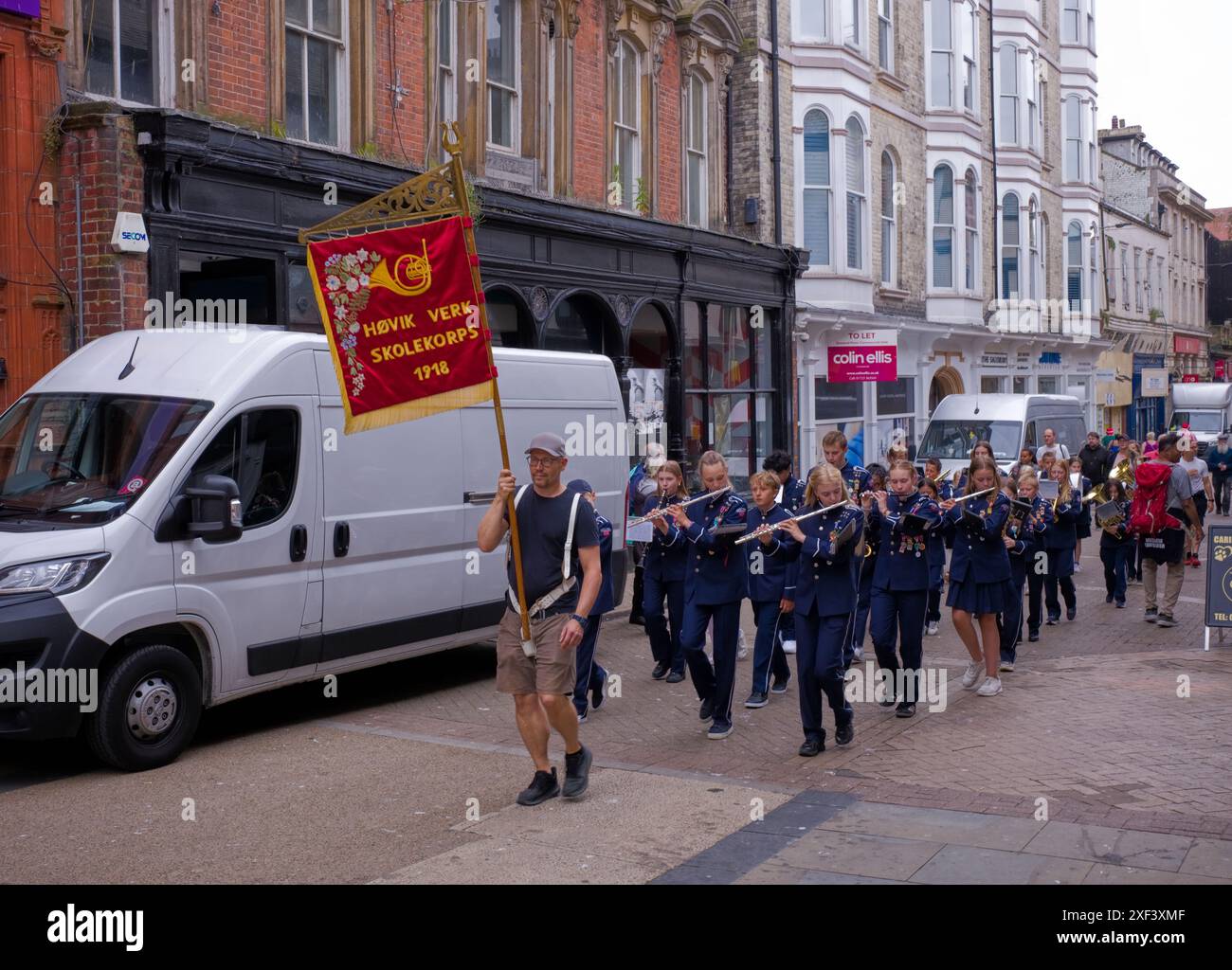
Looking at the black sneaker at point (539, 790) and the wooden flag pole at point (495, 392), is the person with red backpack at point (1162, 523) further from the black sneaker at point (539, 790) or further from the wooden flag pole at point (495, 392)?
the wooden flag pole at point (495, 392)

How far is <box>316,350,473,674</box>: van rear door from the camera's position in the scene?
924 cm

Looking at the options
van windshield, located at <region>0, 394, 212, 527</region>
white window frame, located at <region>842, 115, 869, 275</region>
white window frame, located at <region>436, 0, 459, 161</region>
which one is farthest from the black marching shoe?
white window frame, located at <region>842, 115, 869, 275</region>

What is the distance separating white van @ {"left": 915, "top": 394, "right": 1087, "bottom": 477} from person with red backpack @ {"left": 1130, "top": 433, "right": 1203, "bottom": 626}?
972 cm

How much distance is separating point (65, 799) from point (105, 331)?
18.5ft

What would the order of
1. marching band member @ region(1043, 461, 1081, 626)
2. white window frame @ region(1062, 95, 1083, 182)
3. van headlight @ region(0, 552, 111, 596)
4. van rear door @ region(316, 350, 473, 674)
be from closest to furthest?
van headlight @ region(0, 552, 111, 596)
van rear door @ region(316, 350, 473, 674)
marching band member @ region(1043, 461, 1081, 626)
white window frame @ region(1062, 95, 1083, 182)

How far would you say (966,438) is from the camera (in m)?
24.9

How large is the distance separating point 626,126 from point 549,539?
1403cm

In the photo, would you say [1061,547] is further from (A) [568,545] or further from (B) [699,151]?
(B) [699,151]

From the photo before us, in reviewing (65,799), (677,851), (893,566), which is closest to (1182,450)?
(893,566)

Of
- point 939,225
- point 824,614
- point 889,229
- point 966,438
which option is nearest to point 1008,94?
point 939,225

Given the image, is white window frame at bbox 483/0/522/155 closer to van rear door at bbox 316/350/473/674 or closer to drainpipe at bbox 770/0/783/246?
drainpipe at bbox 770/0/783/246

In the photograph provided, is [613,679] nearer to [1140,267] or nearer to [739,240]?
[739,240]

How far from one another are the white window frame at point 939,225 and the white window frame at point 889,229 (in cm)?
217

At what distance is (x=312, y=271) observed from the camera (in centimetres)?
793
